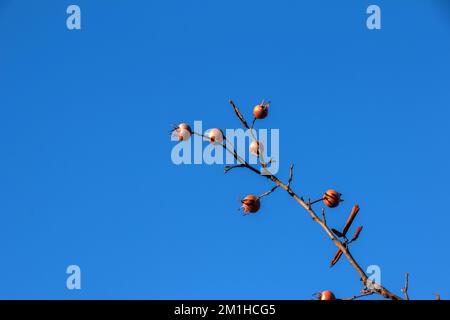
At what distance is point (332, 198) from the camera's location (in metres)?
3.67

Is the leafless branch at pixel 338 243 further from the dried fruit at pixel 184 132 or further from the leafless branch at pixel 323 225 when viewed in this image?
the dried fruit at pixel 184 132

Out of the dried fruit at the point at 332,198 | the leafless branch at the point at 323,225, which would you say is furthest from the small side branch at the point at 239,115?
the dried fruit at the point at 332,198

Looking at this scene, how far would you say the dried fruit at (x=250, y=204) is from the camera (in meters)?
3.70

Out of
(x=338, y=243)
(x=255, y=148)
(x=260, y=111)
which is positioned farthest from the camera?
(x=260, y=111)

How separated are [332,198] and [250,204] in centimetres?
62

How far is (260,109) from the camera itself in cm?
404

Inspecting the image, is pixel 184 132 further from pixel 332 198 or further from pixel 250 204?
pixel 332 198

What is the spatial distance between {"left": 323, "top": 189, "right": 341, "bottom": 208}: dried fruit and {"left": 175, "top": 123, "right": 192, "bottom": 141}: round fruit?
114cm

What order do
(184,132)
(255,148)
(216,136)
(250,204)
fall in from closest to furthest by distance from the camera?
(255,148) → (216,136) → (184,132) → (250,204)

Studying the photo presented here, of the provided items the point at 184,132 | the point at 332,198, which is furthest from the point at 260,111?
the point at 332,198

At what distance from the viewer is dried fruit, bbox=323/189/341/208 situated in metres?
3.66
